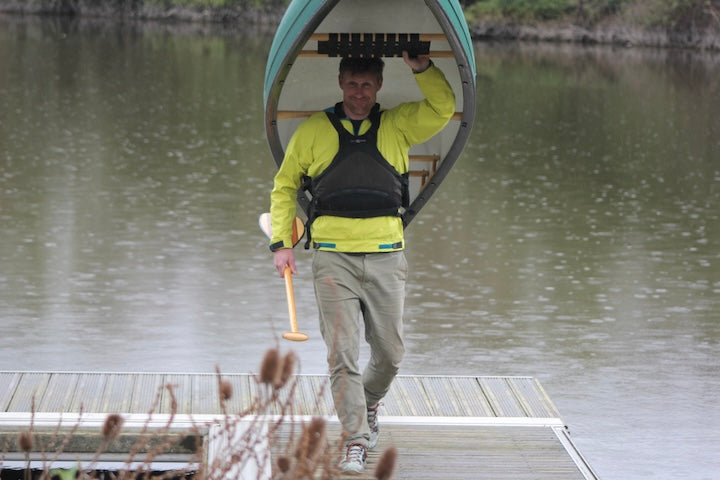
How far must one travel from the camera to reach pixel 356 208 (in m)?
4.47

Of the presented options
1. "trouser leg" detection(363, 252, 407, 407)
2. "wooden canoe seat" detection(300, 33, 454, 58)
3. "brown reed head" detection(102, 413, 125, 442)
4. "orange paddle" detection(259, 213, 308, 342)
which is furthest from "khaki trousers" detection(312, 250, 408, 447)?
"brown reed head" detection(102, 413, 125, 442)

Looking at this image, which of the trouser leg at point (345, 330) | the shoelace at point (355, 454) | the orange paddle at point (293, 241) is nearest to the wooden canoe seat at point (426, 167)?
the orange paddle at point (293, 241)

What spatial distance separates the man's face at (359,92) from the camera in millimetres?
4480

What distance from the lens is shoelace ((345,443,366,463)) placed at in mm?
4449

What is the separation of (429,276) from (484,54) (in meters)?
29.8

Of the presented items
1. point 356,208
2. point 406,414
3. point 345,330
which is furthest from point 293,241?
point 406,414

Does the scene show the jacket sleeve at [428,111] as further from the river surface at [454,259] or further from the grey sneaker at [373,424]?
the river surface at [454,259]

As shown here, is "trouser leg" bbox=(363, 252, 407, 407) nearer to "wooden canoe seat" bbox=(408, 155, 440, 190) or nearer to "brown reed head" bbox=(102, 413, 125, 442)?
"wooden canoe seat" bbox=(408, 155, 440, 190)

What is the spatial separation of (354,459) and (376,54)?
1.53 meters

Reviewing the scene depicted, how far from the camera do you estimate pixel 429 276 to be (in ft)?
32.7

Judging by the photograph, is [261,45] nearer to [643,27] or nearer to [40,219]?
[643,27]

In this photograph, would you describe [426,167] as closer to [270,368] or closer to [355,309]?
[355,309]

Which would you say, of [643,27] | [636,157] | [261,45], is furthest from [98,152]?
[643,27]

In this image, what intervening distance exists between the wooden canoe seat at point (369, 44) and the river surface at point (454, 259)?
2210 mm
